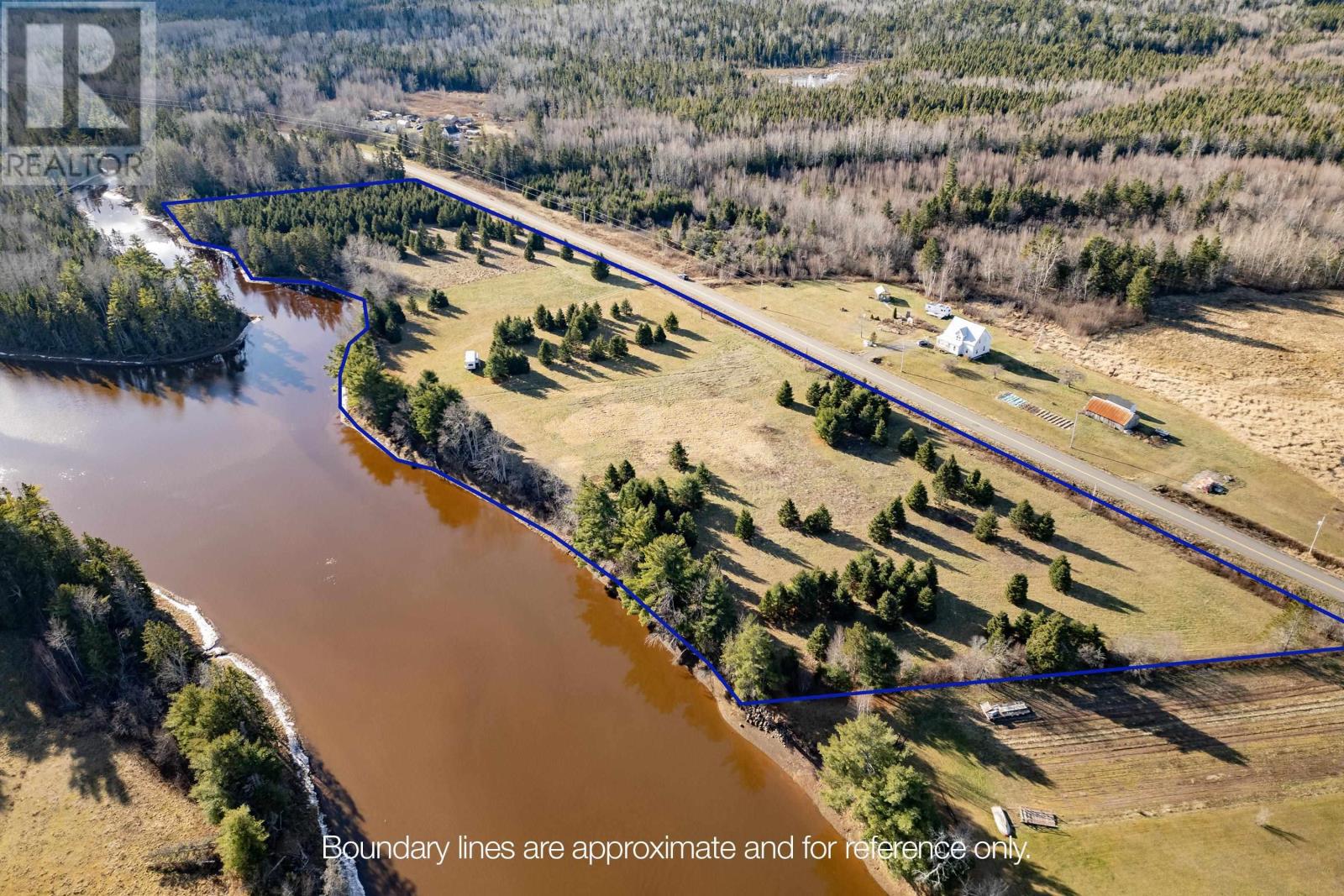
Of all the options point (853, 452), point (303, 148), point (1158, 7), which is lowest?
point (853, 452)

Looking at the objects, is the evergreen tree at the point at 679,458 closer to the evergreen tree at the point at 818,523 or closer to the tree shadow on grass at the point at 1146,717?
the evergreen tree at the point at 818,523

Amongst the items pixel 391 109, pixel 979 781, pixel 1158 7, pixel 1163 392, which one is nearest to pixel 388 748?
pixel 979 781

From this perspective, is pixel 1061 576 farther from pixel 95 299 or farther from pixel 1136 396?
pixel 95 299

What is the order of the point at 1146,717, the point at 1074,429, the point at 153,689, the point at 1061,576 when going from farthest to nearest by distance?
the point at 1074,429
the point at 1061,576
the point at 153,689
the point at 1146,717

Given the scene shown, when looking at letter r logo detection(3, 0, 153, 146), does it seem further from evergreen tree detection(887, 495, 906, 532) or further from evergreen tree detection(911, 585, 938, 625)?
evergreen tree detection(911, 585, 938, 625)

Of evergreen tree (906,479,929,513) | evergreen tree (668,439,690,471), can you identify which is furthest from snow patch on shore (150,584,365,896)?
evergreen tree (906,479,929,513)

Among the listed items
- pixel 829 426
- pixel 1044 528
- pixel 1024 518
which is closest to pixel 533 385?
pixel 829 426

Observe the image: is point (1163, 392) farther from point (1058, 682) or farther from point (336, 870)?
point (336, 870)
